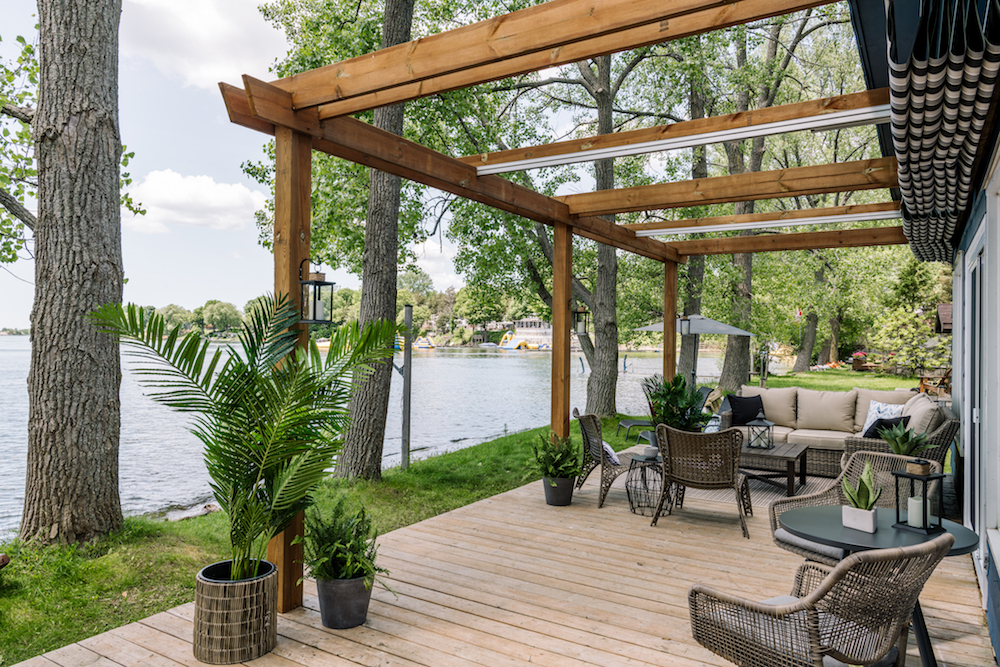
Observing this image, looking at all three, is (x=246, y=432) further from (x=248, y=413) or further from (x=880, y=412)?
(x=880, y=412)

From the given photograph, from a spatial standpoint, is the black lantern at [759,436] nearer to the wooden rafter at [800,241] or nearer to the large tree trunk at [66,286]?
the wooden rafter at [800,241]

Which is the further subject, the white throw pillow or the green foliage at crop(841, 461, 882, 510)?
the white throw pillow

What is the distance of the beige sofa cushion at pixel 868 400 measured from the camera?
283 inches

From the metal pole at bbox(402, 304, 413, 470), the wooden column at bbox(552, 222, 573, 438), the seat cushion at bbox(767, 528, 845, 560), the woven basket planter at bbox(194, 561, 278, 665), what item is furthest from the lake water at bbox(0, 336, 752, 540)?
the seat cushion at bbox(767, 528, 845, 560)

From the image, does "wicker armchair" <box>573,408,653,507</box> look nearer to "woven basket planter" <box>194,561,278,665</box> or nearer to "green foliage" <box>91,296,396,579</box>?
"green foliage" <box>91,296,396,579</box>

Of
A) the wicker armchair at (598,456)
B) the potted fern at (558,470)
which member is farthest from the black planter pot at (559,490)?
the wicker armchair at (598,456)

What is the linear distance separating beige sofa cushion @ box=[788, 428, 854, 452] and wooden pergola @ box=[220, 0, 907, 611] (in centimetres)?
283

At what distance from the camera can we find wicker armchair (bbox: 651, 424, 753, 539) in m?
4.79

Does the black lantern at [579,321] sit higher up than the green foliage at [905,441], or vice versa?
the black lantern at [579,321]

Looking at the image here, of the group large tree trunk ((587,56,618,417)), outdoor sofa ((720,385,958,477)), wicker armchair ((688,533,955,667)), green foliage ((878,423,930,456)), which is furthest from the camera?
large tree trunk ((587,56,618,417))

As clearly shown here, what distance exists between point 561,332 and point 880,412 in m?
3.49

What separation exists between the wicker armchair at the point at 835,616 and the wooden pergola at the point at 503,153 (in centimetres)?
187

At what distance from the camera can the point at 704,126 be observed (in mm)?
3975

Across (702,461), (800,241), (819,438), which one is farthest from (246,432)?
(800,241)
